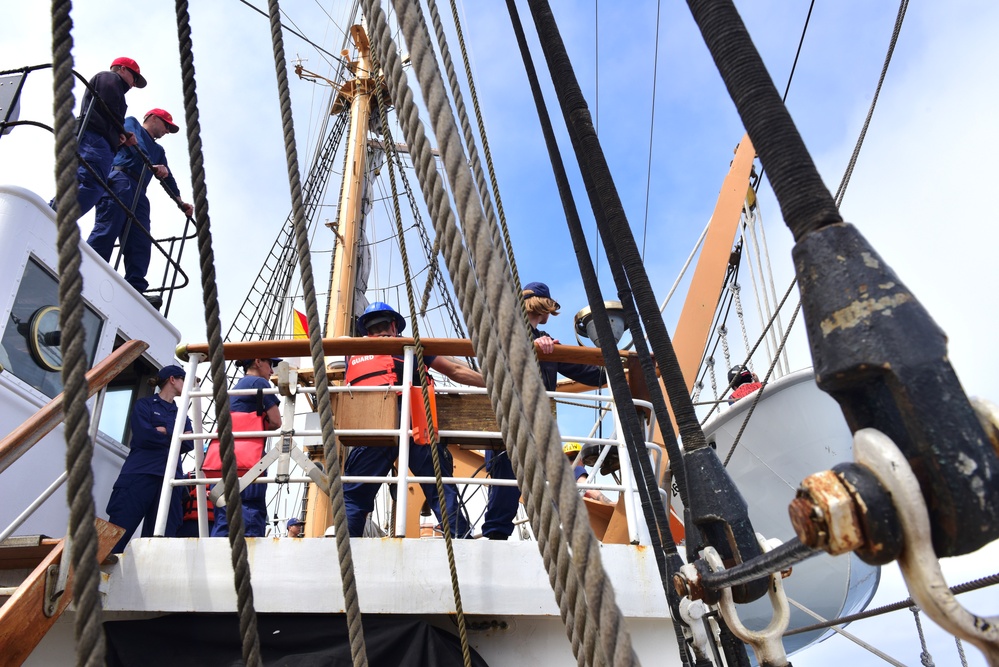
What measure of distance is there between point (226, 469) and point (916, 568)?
45.7 inches

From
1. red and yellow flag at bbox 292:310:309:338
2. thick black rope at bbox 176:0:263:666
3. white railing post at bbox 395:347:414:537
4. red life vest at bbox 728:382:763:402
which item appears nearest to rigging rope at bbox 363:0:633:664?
thick black rope at bbox 176:0:263:666

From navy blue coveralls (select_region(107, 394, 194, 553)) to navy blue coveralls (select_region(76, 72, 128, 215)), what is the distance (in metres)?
1.67

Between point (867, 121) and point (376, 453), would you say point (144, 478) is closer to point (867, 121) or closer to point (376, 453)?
point (376, 453)

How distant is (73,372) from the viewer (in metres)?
0.97

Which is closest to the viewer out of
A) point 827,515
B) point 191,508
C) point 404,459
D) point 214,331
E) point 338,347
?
point 827,515

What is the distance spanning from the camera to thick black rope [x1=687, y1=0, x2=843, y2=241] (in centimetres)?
77

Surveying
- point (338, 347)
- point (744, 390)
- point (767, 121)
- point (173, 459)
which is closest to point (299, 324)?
point (744, 390)

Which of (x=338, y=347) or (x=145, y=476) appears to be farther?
(x=145, y=476)

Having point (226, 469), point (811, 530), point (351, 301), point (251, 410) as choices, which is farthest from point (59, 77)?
point (351, 301)

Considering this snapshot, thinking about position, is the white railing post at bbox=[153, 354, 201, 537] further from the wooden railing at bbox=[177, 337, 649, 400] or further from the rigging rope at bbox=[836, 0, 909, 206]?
the rigging rope at bbox=[836, 0, 909, 206]

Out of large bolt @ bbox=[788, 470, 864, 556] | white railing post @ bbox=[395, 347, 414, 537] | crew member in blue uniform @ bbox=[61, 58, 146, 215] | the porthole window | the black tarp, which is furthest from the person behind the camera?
crew member in blue uniform @ bbox=[61, 58, 146, 215]

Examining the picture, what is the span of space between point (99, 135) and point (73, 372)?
15.8 feet

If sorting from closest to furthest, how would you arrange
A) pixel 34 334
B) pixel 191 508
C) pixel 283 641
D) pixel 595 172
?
1. pixel 595 172
2. pixel 283 641
3. pixel 34 334
4. pixel 191 508

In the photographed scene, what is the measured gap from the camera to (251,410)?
395cm
